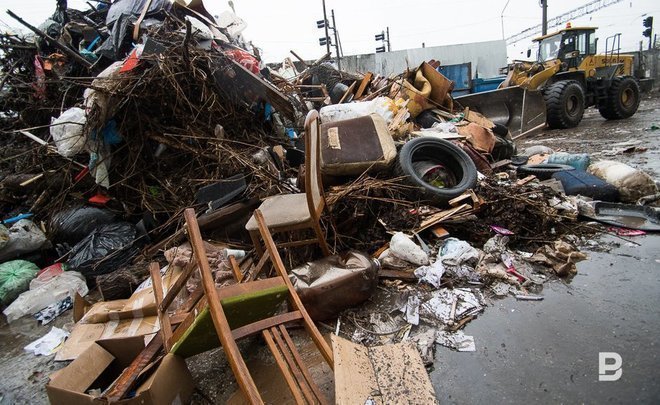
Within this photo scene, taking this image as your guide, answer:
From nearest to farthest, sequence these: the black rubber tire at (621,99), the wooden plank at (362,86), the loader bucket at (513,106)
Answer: the wooden plank at (362,86) → the loader bucket at (513,106) → the black rubber tire at (621,99)

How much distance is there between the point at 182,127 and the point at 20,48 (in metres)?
3.30

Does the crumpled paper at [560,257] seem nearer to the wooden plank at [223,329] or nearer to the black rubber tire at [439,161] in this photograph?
the black rubber tire at [439,161]

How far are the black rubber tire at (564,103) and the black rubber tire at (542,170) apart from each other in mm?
4446

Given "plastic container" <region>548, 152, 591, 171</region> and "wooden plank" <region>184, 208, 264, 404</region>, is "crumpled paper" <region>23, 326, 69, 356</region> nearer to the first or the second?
"wooden plank" <region>184, 208, 264, 404</region>

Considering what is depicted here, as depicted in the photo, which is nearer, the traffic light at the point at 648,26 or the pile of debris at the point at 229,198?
the pile of debris at the point at 229,198

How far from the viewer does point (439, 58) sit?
22.0m

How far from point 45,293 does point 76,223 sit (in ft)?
2.56

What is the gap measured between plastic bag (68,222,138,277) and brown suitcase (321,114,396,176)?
2.06 m

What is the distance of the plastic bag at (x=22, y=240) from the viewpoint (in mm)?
3109

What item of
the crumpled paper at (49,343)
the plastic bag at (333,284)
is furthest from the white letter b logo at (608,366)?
the crumpled paper at (49,343)

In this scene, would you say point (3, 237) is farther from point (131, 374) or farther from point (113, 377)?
point (131, 374)

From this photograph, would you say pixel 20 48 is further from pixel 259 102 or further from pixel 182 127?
pixel 259 102

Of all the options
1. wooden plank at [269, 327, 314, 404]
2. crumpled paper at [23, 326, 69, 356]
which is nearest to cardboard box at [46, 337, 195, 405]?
wooden plank at [269, 327, 314, 404]

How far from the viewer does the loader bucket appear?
703 cm
